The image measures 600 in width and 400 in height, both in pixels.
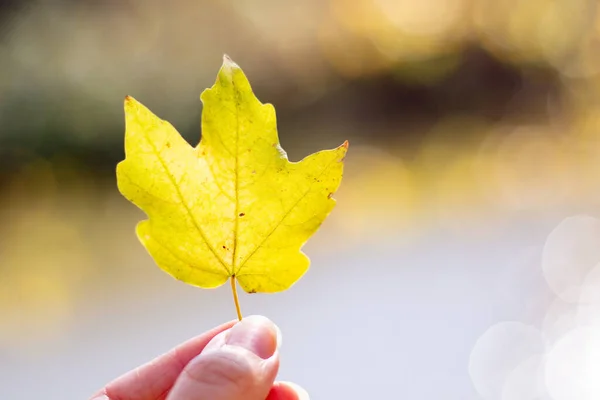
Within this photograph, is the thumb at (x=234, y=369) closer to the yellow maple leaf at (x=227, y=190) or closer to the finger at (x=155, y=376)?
the yellow maple leaf at (x=227, y=190)

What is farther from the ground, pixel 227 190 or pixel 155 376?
pixel 227 190

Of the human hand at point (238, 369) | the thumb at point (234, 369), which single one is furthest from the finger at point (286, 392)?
the thumb at point (234, 369)

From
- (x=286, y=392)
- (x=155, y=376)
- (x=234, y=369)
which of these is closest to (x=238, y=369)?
(x=234, y=369)

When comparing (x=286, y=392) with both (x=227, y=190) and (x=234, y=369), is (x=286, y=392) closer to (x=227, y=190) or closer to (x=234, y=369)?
(x=234, y=369)

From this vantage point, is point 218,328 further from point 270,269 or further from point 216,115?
point 216,115

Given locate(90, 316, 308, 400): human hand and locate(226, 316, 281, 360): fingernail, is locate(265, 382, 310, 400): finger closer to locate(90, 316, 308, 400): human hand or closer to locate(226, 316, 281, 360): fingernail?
locate(90, 316, 308, 400): human hand
